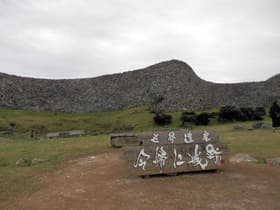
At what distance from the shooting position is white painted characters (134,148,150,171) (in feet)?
28.6

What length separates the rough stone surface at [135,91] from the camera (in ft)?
121

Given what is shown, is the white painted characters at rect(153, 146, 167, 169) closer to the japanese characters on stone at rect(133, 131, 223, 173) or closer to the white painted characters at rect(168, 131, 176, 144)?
the japanese characters on stone at rect(133, 131, 223, 173)

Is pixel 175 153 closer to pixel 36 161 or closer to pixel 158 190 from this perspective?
pixel 158 190

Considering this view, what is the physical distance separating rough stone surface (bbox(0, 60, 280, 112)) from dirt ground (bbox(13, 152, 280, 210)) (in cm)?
2582

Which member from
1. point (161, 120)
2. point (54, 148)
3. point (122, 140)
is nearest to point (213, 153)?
point (122, 140)

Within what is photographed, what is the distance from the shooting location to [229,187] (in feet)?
25.3

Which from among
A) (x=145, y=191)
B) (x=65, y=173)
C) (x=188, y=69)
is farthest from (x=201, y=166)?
(x=188, y=69)

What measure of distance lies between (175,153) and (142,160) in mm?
943

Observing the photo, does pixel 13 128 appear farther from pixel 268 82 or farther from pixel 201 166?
pixel 268 82

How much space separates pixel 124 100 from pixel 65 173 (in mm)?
29972

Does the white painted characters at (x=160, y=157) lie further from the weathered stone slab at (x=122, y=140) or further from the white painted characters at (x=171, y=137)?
the weathered stone slab at (x=122, y=140)

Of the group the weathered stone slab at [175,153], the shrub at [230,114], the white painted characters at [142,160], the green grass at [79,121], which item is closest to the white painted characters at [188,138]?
the weathered stone slab at [175,153]

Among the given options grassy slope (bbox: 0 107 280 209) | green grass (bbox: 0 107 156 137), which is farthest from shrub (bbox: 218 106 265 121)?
green grass (bbox: 0 107 156 137)

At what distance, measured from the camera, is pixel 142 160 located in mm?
8766
